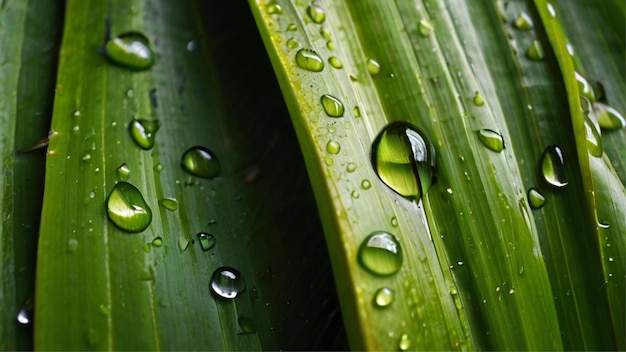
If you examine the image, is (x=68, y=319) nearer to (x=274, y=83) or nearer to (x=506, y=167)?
(x=274, y=83)

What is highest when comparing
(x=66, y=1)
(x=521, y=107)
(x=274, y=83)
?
(x=66, y=1)

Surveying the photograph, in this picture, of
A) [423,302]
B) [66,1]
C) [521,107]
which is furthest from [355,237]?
[66,1]

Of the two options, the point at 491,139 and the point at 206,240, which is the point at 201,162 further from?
the point at 491,139

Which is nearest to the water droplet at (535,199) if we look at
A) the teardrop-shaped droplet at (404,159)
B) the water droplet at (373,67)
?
the teardrop-shaped droplet at (404,159)

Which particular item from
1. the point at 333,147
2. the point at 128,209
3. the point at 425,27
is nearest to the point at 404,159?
the point at 333,147

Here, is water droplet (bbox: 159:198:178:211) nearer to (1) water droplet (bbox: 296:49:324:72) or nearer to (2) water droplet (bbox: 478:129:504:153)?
(1) water droplet (bbox: 296:49:324:72)

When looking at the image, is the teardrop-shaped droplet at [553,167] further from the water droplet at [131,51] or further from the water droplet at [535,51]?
the water droplet at [131,51]

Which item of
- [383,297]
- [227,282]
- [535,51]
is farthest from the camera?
[535,51]

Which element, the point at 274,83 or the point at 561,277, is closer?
the point at 561,277
